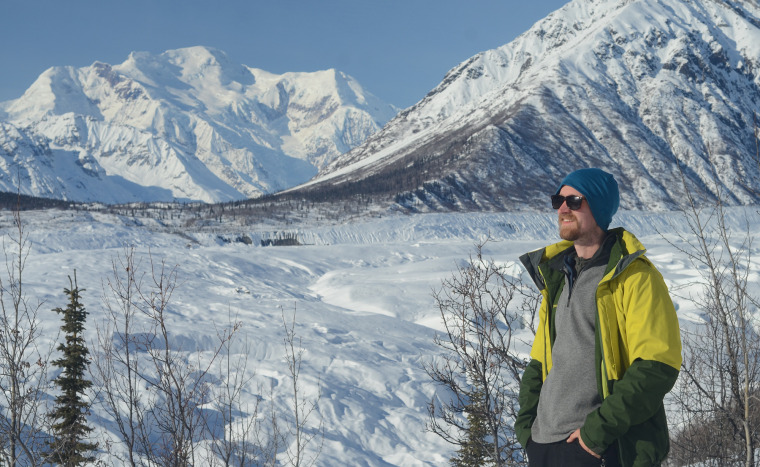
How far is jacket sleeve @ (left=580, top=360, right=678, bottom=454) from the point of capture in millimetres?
2842

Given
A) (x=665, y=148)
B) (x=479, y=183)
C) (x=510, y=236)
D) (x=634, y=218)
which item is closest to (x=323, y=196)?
(x=479, y=183)

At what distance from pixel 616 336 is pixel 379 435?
17850 millimetres

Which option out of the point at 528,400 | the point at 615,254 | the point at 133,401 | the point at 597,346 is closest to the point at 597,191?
the point at 615,254

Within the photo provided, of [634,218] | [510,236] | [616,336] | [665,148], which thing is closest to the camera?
[616,336]

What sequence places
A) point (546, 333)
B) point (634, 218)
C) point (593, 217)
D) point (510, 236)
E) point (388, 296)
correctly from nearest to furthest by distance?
point (593, 217), point (546, 333), point (388, 296), point (510, 236), point (634, 218)

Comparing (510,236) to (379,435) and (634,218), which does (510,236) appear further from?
(379,435)

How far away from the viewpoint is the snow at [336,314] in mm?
20094

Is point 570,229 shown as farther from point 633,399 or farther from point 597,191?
point 633,399

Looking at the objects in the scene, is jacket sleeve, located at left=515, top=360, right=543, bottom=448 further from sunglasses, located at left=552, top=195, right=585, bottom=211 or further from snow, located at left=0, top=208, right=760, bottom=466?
snow, located at left=0, top=208, right=760, bottom=466

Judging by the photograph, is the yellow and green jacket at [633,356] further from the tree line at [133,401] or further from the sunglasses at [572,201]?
the tree line at [133,401]

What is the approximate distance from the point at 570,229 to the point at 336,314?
102 ft

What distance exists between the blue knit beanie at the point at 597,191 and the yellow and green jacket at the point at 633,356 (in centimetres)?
13

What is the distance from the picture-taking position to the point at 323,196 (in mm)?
161375

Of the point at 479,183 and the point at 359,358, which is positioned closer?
the point at 359,358
